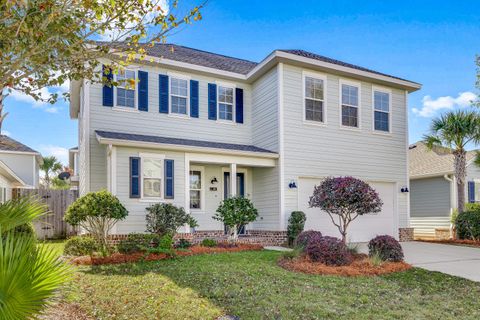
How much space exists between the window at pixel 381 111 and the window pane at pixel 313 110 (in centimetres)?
258

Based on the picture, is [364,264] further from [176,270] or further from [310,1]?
[310,1]

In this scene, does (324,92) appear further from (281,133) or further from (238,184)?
(238,184)

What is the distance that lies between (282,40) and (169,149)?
6.98 m

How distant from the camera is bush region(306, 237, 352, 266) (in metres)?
8.91

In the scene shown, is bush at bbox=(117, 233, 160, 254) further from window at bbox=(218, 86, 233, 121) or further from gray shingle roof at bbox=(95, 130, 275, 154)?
window at bbox=(218, 86, 233, 121)

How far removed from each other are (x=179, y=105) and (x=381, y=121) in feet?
26.1

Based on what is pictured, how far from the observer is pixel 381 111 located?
1542 cm

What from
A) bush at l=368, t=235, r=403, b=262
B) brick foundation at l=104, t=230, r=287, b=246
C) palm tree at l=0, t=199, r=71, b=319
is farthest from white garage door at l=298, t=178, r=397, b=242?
palm tree at l=0, t=199, r=71, b=319

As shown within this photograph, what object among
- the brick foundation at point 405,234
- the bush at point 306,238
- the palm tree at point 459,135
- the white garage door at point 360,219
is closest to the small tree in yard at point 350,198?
the bush at point 306,238

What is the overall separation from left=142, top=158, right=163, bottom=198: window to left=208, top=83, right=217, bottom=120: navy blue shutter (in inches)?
128

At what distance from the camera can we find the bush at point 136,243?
1019cm

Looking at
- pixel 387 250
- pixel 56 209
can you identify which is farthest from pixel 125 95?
pixel 387 250

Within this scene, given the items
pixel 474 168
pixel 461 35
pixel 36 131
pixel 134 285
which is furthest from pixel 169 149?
pixel 474 168

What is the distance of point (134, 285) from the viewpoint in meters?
6.91
